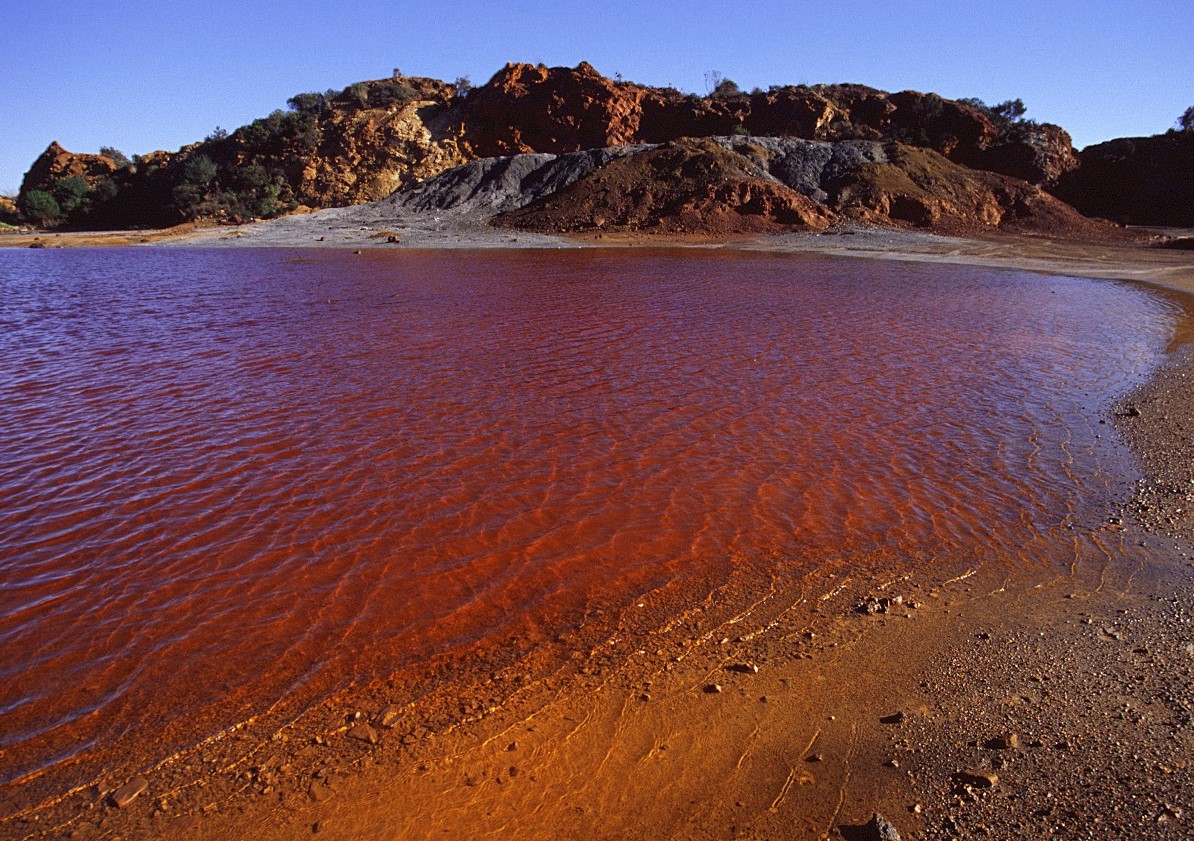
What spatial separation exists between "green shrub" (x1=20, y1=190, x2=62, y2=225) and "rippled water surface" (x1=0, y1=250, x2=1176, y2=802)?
158ft

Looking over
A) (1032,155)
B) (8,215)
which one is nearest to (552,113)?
(1032,155)

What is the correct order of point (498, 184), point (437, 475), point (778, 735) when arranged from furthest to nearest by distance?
point (498, 184), point (437, 475), point (778, 735)

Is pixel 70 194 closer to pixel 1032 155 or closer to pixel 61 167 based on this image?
pixel 61 167

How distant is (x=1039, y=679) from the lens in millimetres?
4125

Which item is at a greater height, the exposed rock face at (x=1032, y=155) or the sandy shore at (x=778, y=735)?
the exposed rock face at (x=1032, y=155)

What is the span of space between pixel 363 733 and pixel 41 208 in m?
65.0

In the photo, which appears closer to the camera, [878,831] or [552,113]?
[878,831]

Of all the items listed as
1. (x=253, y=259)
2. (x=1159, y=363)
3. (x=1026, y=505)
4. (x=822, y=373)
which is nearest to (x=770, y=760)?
(x=1026, y=505)

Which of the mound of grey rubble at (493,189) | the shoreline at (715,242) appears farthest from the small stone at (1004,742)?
the mound of grey rubble at (493,189)

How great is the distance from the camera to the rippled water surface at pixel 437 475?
15.1 ft

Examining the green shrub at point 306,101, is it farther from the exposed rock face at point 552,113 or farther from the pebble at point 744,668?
the pebble at point 744,668

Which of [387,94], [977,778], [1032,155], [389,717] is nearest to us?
[977,778]

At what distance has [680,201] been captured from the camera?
39.3 meters

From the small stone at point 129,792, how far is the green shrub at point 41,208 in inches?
2540
